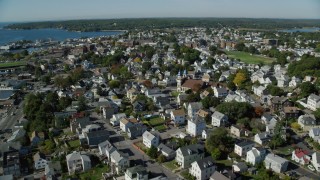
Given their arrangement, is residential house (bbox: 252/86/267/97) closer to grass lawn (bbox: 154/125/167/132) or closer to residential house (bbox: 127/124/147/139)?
grass lawn (bbox: 154/125/167/132)

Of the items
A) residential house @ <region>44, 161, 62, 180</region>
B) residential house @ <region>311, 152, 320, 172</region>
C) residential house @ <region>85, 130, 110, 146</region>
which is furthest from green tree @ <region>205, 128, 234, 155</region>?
residential house @ <region>44, 161, 62, 180</region>

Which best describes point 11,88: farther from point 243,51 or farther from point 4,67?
point 243,51

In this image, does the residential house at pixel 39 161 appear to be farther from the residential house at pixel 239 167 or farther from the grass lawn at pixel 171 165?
the residential house at pixel 239 167

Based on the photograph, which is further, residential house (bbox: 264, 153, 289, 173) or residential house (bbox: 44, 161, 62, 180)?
residential house (bbox: 264, 153, 289, 173)

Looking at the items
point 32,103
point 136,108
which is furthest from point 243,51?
point 32,103

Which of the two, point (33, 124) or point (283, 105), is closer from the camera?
point (33, 124)

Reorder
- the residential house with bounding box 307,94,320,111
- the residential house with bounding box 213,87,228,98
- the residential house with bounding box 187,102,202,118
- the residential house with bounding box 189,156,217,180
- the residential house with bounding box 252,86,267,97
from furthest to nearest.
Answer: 1. the residential house with bounding box 213,87,228,98
2. the residential house with bounding box 252,86,267,97
3. the residential house with bounding box 307,94,320,111
4. the residential house with bounding box 187,102,202,118
5. the residential house with bounding box 189,156,217,180

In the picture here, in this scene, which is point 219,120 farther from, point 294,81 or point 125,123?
point 294,81

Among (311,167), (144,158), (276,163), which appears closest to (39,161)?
(144,158)
